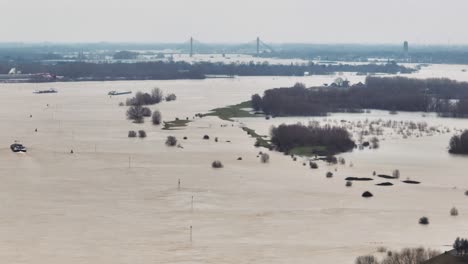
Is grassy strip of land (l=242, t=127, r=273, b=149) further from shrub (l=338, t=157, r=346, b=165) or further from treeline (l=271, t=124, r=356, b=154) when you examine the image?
shrub (l=338, t=157, r=346, b=165)

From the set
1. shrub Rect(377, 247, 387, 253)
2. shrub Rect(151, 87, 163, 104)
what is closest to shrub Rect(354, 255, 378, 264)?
shrub Rect(377, 247, 387, 253)

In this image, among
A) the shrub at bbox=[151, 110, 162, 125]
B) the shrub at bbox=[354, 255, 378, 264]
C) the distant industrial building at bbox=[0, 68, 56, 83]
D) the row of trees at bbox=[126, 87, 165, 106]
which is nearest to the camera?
the shrub at bbox=[354, 255, 378, 264]

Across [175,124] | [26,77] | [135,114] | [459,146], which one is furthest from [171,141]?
[26,77]

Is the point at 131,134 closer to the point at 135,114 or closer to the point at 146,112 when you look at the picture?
the point at 135,114

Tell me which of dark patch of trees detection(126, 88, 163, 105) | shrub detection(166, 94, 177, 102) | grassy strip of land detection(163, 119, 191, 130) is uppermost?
grassy strip of land detection(163, 119, 191, 130)

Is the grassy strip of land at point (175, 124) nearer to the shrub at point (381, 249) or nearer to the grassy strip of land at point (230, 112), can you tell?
the grassy strip of land at point (230, 112)

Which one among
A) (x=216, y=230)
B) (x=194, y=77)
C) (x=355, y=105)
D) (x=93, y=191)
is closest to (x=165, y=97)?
(x=355, y=105)

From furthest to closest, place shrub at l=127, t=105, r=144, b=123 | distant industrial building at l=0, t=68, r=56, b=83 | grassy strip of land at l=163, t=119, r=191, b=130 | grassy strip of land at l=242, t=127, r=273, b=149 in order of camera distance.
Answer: distant industrial building at l=0, t=68, r=56, b=83 < shrub at l=127, t=105, r=144, b=123 < grassy strip of land at l=163, t=119, r=191, b=130 < grassy strip of land at l=242, t=127, r=273, b=149
